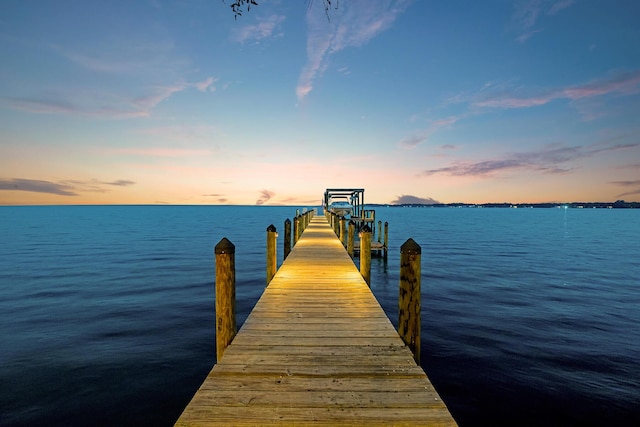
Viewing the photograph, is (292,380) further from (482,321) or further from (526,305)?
(526,305)

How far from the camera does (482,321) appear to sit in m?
12.6

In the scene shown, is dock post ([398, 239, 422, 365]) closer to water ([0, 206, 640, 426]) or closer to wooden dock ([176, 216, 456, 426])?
wooden dock ([176, 216, 456, 426])

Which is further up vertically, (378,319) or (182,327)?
(378,319)

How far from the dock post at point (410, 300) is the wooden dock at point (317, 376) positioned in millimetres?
199

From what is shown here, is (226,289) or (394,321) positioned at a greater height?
(226,289)

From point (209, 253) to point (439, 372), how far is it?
1054 inches

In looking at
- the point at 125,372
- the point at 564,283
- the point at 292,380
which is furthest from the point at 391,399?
the point at 564,283

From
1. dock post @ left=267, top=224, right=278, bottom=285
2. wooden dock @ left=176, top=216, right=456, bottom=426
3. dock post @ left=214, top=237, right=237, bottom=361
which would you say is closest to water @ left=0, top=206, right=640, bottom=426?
dock post @ left=267, top=224, right=278, bottom=285

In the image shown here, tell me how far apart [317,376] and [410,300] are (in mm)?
1952

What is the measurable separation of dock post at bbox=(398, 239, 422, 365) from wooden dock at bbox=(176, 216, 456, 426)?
0.20 meters

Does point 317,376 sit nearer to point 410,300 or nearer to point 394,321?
point 410,300

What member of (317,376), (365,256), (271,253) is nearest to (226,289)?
(317,376)

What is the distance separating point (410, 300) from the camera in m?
5.00

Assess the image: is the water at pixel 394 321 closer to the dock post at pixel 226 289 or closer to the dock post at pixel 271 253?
the dock post at pixel 271 253
